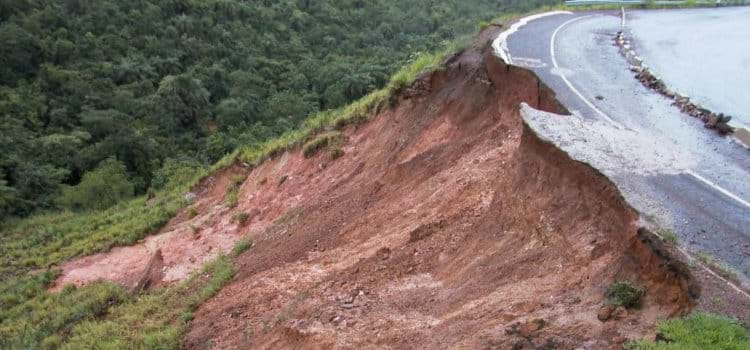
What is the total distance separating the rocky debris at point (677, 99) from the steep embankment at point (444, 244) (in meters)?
2.45

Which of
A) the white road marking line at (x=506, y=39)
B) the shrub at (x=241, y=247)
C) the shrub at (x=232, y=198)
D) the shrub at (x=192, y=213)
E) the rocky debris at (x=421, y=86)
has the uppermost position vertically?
the white road marking line at (x=506, y=39)

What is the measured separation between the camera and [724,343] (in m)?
4.47

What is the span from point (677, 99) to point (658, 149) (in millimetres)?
2873

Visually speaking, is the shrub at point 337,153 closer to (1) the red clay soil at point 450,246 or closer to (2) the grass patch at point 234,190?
(1) the red clay soil at point 450,246

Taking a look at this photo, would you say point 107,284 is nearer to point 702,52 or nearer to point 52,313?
point 52,313

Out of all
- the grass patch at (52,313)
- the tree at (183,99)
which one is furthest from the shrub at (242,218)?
the tree at (183,99)

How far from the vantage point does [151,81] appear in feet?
113

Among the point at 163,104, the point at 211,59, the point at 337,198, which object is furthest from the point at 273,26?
the point at 337,198

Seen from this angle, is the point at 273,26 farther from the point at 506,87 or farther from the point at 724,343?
the point at 724,343

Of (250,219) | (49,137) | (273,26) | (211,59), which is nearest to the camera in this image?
(250,219)

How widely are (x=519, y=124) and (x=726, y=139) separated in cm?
309

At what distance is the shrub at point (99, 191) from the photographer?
25.2 metres

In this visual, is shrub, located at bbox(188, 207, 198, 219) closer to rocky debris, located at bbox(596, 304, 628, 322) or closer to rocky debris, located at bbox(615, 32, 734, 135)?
rocky debris, located at bbox(615, 32, 734, 135)

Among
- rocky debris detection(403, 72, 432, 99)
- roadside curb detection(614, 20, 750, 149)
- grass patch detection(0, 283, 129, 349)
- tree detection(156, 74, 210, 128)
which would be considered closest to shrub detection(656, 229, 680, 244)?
roadside curb detection(614, 20, 750, 149)
